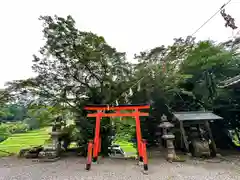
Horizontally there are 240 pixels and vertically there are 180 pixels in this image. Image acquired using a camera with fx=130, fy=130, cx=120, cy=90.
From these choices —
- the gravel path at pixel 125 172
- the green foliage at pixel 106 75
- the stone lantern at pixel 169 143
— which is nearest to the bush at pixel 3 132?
the green foliage at pixel 106 75

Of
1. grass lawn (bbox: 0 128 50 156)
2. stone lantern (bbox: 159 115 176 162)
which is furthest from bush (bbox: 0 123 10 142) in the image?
stone lantern (bbox: 159 115 176 162)

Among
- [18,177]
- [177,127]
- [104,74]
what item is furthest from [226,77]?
[18,177]

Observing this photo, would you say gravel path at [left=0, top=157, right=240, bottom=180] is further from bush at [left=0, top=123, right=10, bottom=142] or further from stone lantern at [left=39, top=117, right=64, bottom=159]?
bush at [left=0, top=123, right=10, bottom=142]

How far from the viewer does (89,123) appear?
5438 millimetres

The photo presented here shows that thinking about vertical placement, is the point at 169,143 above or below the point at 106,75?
below

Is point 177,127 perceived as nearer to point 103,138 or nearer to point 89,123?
point 103,138

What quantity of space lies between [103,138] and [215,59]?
5.71m

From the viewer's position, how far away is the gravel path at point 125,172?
338 cm

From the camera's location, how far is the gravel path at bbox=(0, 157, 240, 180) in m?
3.38

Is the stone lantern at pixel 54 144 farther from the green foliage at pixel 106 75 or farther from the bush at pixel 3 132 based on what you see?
the bush at pixel 3 132

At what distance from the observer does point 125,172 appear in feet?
12.3

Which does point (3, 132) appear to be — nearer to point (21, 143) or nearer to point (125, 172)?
point (21, 143)

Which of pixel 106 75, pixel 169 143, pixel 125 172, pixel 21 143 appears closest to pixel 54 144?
pixel 125 172

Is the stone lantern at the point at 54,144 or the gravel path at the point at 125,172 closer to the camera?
the gravel path at the point at 125,172
